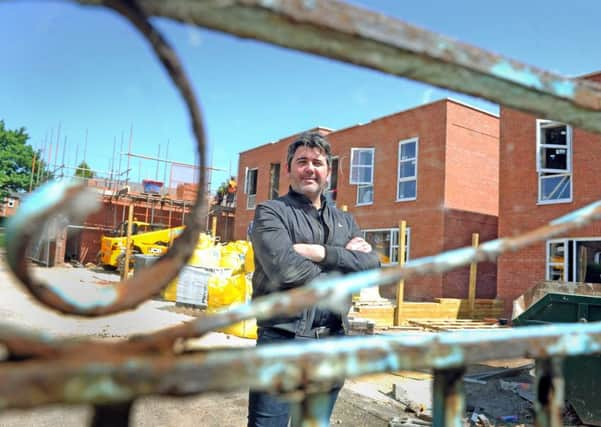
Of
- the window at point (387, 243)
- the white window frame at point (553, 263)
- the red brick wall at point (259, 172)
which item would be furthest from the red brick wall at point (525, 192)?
the red brick wall at point (259, 172)

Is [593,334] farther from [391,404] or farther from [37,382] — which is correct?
[391,404]

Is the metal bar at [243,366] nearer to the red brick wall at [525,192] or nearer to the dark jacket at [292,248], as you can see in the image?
the dark jacket at [292,248]

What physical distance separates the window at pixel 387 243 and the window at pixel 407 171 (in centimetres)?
127

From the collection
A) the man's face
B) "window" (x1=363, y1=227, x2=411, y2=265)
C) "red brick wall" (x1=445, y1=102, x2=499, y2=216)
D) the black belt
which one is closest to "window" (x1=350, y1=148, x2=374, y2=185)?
"window" (x1=363, y1=227, x2=411, y2=265)

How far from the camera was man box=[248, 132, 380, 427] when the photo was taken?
1.90 metres

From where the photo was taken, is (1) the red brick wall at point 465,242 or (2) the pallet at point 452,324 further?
(1) the red brick wall at point 465,242

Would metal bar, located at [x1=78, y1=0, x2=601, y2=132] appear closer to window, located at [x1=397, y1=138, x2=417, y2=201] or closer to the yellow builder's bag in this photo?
the yellow builder's bag

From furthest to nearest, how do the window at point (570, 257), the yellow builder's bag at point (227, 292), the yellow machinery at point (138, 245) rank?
the yellow machinery at point (138, 245) → the window at point (570, 257) → the yellow builder's bag at point (227, 292)

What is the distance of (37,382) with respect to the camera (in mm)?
476

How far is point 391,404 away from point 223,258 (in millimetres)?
6370

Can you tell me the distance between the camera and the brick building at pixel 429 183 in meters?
14.2

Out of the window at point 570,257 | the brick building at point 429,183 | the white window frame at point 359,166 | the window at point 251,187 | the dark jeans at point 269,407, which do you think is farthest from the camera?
the window at point 251,187

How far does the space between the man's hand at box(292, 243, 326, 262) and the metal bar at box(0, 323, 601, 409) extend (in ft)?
4.25

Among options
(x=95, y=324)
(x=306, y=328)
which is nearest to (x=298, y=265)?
(x=306, y=328)
